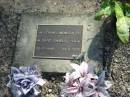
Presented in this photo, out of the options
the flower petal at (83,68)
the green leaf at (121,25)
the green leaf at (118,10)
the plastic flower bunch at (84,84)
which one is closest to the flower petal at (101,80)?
the plastic flower bunch at (84,84)

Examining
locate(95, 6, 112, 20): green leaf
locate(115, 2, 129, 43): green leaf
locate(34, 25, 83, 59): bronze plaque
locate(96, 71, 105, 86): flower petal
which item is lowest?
locate(96, 71, 105, 86): flower petal

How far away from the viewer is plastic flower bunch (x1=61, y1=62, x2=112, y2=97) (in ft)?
13.3

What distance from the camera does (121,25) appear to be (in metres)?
4.46

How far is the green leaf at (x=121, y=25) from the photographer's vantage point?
4363 millimetres

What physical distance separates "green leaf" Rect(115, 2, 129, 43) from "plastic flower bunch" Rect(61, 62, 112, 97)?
53 cm

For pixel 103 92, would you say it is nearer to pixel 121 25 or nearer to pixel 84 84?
pixel 84 84

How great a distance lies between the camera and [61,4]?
17.1ft

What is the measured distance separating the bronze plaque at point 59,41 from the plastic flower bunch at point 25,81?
0.98ft

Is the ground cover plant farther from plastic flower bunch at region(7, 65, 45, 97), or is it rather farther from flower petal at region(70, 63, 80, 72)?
plastic flower bunch at region(7, 65, 45, 97)

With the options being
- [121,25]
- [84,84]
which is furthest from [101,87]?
[121,25]

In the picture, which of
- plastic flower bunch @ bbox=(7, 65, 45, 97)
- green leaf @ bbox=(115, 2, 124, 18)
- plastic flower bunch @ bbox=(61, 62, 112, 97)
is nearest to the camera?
plastic flower bunch @ bbox=(61, 62, 112, 97)

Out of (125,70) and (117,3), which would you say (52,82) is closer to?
(125,70)

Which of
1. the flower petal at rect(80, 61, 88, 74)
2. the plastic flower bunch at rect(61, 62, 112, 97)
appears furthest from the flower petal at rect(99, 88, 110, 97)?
the flower petal at rect(80, 61, 88, 74)

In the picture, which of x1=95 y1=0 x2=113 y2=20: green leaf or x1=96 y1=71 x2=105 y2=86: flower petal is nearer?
x1=96 y1=71 x2=105 y2=86: flower petal
